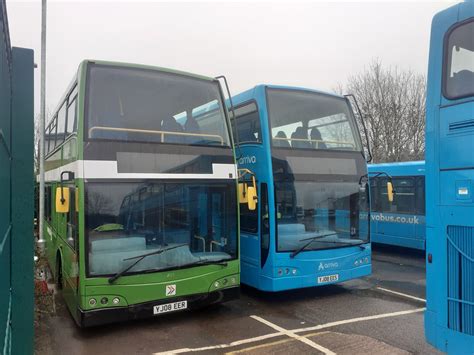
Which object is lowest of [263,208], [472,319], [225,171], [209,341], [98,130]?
[209,341]

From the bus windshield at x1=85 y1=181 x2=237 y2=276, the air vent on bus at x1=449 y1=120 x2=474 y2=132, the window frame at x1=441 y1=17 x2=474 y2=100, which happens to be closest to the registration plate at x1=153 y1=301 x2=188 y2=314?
the bus windshield at x1=85 y1=181 x2=237 y2=276

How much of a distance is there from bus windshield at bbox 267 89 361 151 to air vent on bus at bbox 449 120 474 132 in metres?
3.70

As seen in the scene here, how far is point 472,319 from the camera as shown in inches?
146

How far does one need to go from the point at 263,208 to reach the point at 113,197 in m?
2.73

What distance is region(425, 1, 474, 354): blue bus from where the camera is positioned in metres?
3.74

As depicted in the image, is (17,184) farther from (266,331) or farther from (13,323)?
(266,331)

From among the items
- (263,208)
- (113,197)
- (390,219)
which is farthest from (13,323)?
(390,219)

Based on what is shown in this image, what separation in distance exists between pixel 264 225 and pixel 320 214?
3.49ft

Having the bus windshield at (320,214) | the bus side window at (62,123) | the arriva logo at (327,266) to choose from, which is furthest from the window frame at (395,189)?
the bus side window at (62,123)

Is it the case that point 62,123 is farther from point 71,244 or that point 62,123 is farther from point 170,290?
point 170,290

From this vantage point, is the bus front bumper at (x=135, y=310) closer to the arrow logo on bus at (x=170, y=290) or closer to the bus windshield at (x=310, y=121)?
the arrow logo on bus at (x=170, y=290)

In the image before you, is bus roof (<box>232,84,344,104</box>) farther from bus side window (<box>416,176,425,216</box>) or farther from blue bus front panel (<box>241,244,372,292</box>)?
bus side window (<box>416,176,425,216</box>)

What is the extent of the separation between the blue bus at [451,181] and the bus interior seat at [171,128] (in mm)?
3537

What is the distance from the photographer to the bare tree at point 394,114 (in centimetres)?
2591
